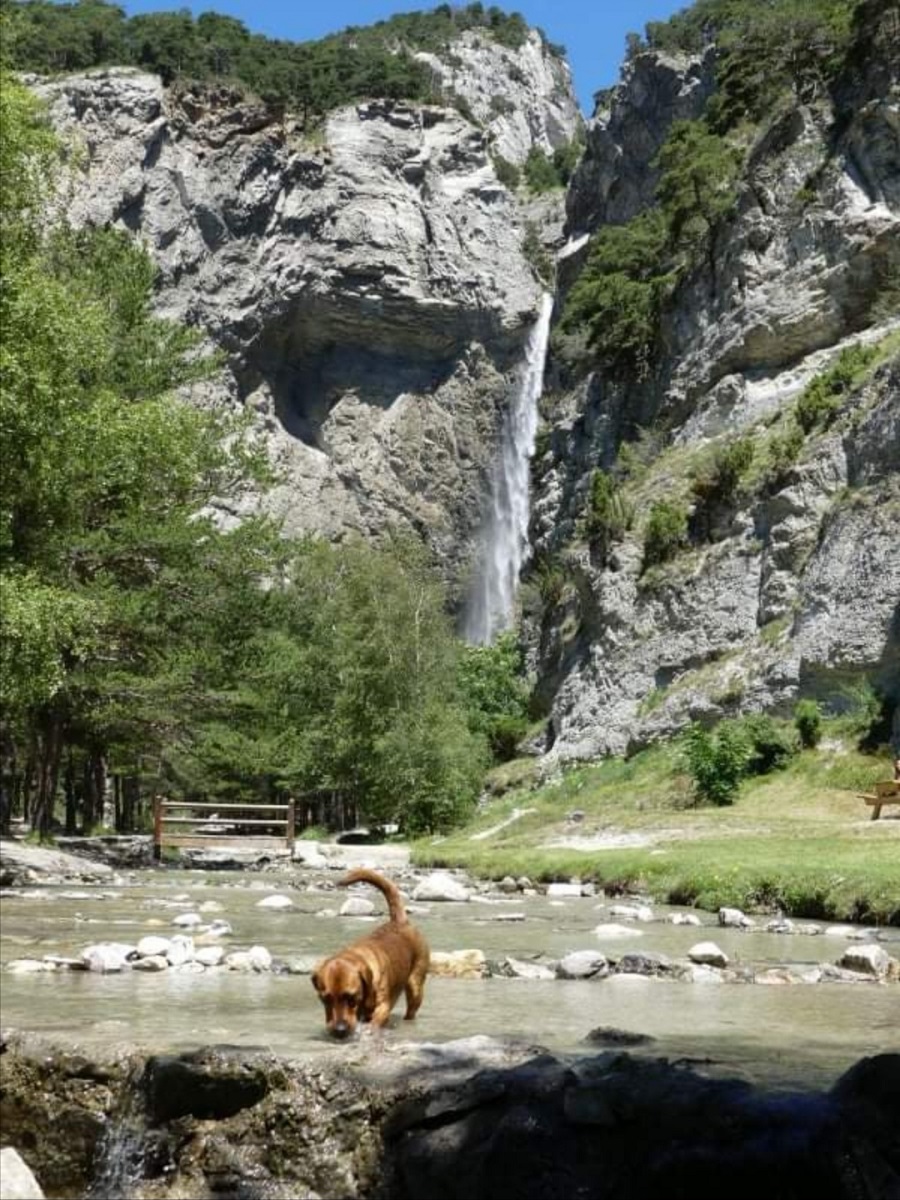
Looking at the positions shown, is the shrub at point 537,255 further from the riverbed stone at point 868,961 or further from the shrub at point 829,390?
the riverbed stone at point 868,961

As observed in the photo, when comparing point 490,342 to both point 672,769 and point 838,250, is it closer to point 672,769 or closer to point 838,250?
point 838,250

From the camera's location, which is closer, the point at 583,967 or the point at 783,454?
the point at 583,967

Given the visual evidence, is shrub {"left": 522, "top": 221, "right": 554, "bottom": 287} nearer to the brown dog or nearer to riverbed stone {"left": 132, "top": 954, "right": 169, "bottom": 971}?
riverbed stone {"left": 132, "top": 954, "right": 169, "bottom": 971}

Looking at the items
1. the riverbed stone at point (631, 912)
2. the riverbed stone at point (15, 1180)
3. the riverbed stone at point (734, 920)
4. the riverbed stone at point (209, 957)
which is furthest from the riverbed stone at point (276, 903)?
the riverbed stone at point (15, 1180)

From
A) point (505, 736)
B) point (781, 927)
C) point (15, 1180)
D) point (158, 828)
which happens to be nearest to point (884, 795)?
point (781, 927)

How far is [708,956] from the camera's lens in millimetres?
10039

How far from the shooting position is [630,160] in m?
84.8

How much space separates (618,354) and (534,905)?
1949 inches

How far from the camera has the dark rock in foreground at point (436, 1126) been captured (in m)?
4.60

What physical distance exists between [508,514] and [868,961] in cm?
7356

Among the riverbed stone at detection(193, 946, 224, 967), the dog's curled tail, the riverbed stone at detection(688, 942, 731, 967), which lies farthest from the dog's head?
the riverbed stone at detection(688, 942, 731, 967)

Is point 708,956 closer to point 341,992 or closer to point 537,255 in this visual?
point 341,992

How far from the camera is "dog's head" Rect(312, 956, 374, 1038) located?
6297 mm

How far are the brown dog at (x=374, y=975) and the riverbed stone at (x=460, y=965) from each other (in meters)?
2.03
